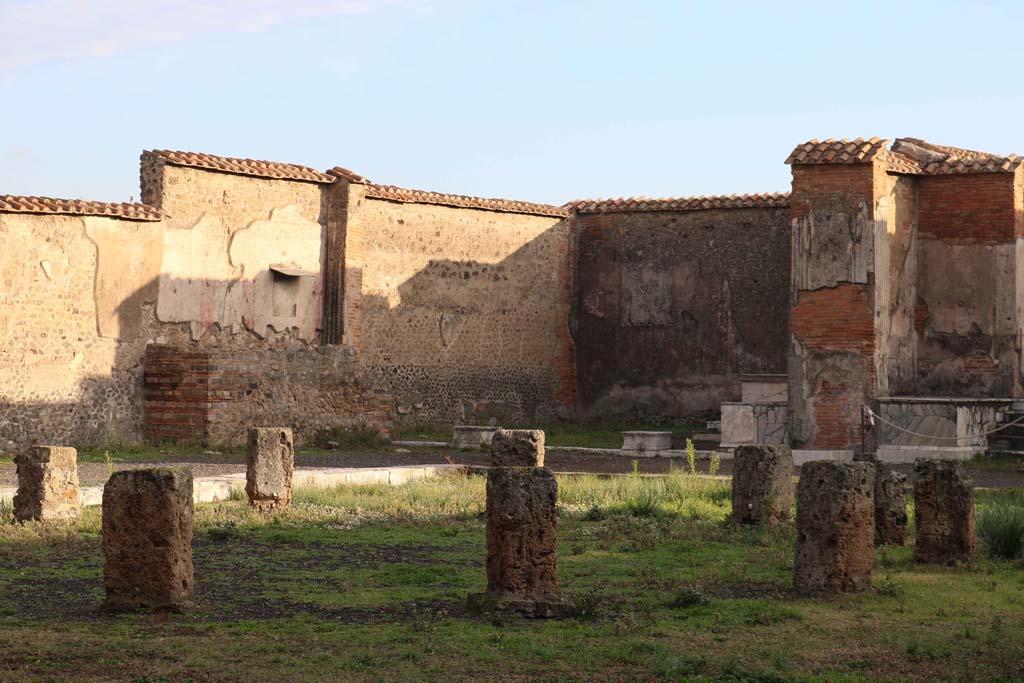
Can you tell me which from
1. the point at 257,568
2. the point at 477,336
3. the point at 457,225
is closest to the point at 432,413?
the point at 477,336

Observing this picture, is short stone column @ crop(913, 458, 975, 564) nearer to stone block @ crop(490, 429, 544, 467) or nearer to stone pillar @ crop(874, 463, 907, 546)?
stone pillar @ crop(874, 463, 907, 546)

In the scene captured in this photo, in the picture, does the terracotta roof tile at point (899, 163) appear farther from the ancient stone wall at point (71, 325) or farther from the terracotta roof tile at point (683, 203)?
the ancient stone wall at point (71, 325)

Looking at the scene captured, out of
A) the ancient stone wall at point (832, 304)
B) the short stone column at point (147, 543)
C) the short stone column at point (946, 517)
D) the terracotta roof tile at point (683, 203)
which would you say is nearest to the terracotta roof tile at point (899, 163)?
the ancient stone wall at point (832, 304)

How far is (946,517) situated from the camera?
9.32 meters

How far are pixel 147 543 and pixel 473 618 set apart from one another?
169cm

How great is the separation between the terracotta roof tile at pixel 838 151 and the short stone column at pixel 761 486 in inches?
313

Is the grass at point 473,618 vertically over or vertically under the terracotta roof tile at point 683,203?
under

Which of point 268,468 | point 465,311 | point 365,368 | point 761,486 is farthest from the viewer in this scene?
point 465,311

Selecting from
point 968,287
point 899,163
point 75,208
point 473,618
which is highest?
point 899,163

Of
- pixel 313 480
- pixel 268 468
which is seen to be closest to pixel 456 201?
pixel 313 480

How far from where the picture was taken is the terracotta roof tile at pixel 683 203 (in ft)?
75.8

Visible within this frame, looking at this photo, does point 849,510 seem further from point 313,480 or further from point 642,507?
point 313,480

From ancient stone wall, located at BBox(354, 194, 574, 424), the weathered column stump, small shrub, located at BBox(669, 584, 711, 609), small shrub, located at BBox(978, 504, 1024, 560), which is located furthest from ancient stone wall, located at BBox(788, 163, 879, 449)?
the weathered column stump

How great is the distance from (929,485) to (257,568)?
4170 millimetres
